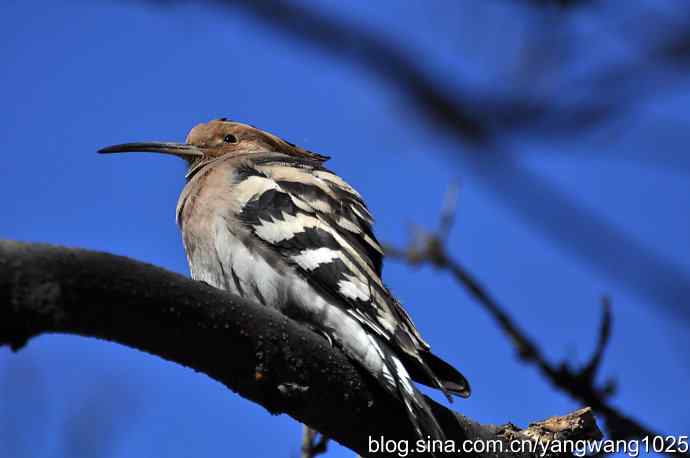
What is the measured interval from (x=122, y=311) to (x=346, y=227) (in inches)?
62.1

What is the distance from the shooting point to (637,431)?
104 inches

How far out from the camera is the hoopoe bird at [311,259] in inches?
117

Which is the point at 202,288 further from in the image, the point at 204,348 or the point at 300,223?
the point at 300,223

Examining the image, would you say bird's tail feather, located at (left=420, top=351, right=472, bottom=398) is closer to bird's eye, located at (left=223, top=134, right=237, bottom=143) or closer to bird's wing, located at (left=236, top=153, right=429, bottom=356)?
bird's wing, located at (left=236, top=153, right=429, bottom=356)

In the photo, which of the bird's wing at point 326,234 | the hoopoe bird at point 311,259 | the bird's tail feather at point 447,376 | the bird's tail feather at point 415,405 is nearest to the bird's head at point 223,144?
the hoopoe bird at point 311,259

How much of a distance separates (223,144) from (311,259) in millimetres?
1639

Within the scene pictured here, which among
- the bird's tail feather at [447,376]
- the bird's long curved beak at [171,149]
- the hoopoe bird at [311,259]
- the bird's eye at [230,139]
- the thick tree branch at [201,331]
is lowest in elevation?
the thick tree branch at [201,331]

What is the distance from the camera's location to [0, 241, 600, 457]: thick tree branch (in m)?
1.97

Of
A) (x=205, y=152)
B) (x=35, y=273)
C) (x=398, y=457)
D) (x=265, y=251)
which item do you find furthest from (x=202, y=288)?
(x=205, y=152)

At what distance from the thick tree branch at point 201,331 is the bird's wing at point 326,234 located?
1.41 feet

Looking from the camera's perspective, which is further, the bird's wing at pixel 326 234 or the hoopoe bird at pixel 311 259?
the bird's wing at pixel 326 234

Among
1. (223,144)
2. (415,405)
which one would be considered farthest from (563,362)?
(223,144)

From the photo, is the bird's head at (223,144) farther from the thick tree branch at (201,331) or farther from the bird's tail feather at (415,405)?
the thick tree branch at (201,331)

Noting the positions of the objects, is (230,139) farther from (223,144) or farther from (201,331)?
(201,331)
